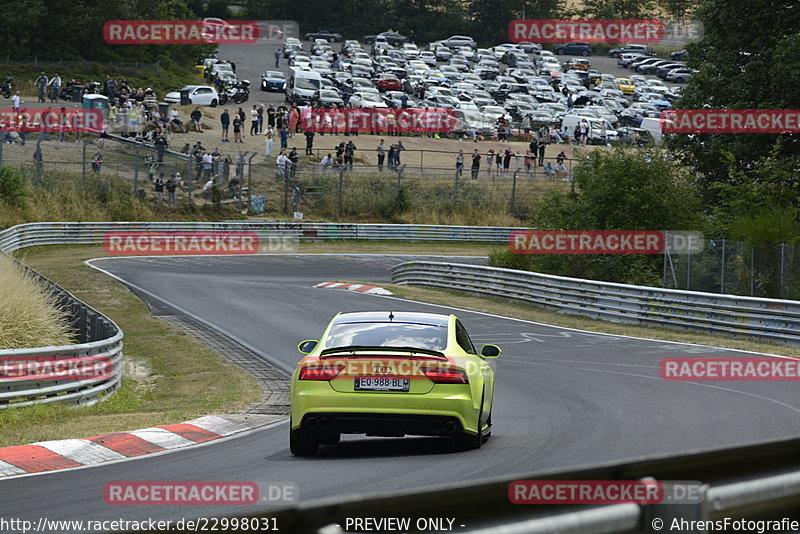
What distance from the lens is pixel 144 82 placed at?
7331 centimetres

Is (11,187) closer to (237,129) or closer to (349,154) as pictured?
(237,129)

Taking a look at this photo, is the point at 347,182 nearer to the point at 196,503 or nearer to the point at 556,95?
the point at 556,95

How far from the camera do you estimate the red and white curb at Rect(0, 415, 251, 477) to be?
32.1 ft

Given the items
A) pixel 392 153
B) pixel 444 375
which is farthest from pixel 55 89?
pixel 444 375

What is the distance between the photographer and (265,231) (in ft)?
155

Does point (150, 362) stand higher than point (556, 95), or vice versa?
point (556, 95)

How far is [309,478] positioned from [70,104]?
5548 centimetres

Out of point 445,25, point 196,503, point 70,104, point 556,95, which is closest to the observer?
point 196,503

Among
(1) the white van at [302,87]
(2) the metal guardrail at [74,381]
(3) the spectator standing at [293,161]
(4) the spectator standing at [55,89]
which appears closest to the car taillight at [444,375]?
(2) the metal guardrail at [74,381]

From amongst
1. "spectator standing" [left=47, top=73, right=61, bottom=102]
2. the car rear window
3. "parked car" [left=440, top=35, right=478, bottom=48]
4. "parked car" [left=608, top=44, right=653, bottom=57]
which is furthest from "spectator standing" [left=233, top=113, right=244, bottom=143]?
"parked car" [left=608, top=44, right=653, bottom=57]

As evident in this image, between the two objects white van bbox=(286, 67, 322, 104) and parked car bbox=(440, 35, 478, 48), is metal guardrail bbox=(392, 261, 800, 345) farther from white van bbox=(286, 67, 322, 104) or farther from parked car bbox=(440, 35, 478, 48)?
parked car bbox=(440, 35, 478, 48)

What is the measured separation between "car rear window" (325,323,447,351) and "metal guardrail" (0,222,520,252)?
97.6 ft

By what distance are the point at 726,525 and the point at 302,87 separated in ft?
221

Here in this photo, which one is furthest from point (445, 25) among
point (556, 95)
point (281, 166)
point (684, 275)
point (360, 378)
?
point (360, 378)
